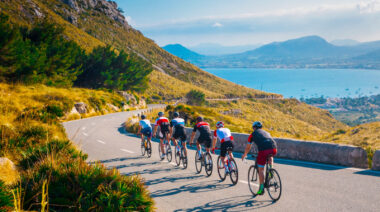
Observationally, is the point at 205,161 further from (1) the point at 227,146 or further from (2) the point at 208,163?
(1) the point at 227,146

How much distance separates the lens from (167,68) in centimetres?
13575

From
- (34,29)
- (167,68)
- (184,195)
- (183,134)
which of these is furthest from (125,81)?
(167,68)

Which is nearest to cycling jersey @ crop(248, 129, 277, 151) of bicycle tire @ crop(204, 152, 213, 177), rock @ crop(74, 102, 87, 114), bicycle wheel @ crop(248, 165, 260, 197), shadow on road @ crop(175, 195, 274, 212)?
bicycle wheel @ crop(248, 165, 260, 197)

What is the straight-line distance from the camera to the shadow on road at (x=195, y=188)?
7.64 metres

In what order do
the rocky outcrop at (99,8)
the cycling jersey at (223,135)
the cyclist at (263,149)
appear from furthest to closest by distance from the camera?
1. the rocky outcrop at (99,8)
2. the cycling jersey at (223,135)
3. the cyclist at (263,149)

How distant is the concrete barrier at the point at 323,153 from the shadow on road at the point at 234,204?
197 inches

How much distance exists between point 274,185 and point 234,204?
1027mm

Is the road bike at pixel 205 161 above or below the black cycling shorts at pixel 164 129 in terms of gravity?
below

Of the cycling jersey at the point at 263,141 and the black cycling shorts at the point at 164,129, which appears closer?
the cycling jersey at the point at 263,141

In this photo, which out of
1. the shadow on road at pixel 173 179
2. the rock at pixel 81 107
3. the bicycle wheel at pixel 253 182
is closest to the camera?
the bicycle wheel at pixel 253 182

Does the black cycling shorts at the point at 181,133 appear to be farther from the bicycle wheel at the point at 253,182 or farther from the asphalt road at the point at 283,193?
the bicycle wheel at the point at 253,182

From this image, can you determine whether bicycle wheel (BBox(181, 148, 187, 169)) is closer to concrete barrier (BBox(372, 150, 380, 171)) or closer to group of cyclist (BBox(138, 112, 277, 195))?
group of cyclist (BBox(138, 112, 277, 195))

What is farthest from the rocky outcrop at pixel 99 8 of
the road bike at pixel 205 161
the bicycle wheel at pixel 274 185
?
the bicycle wheel at pixel 274 185

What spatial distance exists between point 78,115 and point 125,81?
21.9 metres
